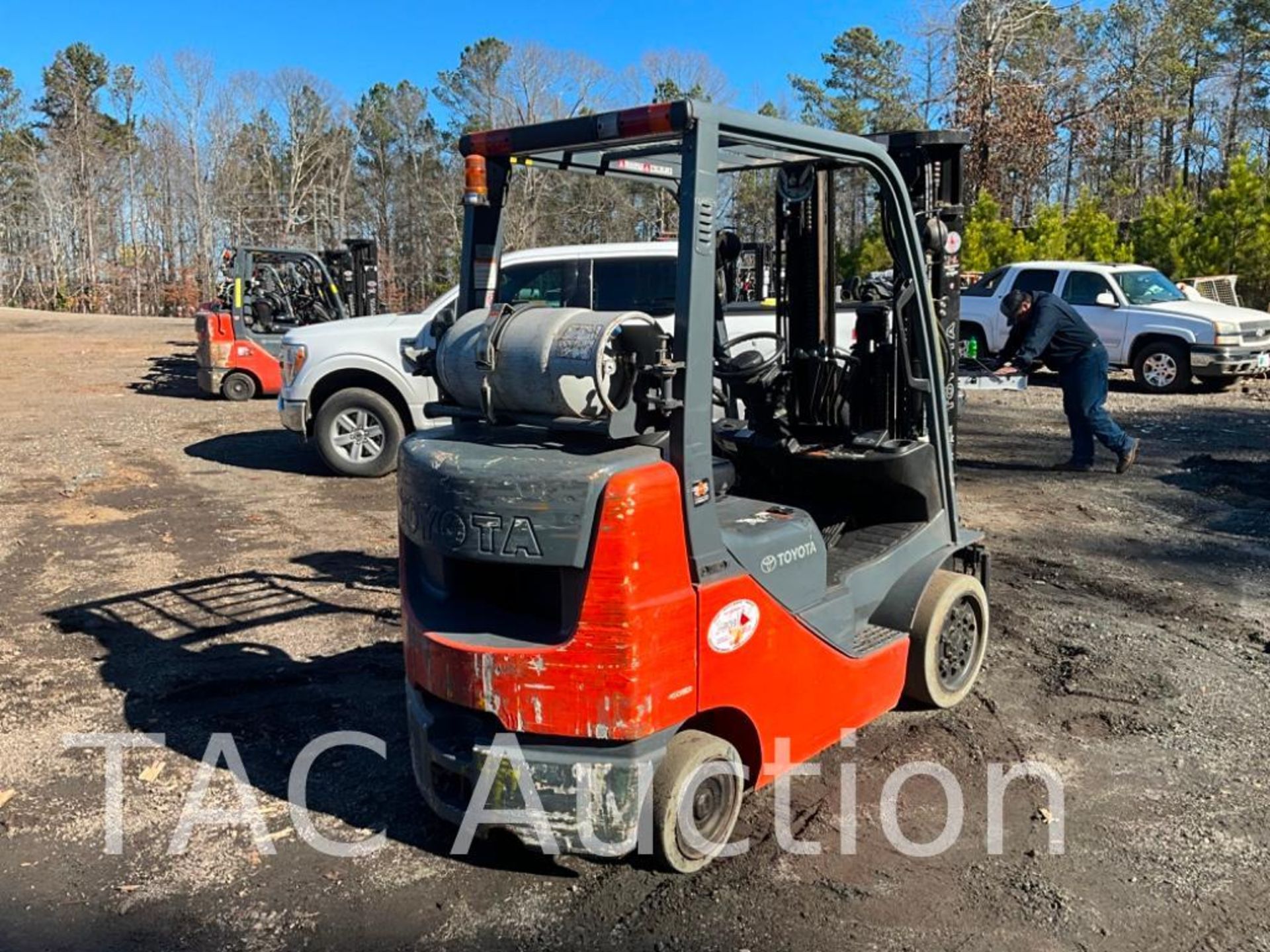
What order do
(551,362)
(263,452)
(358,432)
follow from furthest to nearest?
(263,452)
(358,432)
(551,362)

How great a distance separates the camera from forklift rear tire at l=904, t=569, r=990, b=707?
15.6ft

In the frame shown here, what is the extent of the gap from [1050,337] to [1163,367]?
24.7ft

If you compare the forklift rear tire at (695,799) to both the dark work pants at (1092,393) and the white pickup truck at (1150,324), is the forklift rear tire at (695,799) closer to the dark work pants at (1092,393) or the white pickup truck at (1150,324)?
the dark work pants at (1092,393)

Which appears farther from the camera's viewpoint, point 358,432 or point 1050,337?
point 358,432

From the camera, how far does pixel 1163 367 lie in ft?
54.4

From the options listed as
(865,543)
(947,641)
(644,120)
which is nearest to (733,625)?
(865,543)

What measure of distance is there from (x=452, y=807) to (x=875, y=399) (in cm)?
262

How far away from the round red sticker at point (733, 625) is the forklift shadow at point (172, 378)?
15773 mm

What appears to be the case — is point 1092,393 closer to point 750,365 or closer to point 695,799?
point 750,365

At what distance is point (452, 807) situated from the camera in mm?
3693

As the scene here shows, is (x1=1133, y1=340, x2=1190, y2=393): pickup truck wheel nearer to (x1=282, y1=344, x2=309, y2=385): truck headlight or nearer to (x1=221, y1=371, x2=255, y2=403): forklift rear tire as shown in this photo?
(x1=282, y1=344, x2=309, y2=385): truck headlight

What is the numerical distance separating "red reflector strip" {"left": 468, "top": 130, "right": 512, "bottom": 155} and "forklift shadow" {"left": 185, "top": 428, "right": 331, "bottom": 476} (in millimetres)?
7352

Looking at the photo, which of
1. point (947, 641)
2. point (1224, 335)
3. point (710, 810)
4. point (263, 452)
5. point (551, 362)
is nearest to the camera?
point (551, 362)

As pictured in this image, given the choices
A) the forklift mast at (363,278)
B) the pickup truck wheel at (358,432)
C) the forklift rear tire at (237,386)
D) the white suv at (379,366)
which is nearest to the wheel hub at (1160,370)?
the white suv at (379,366)
